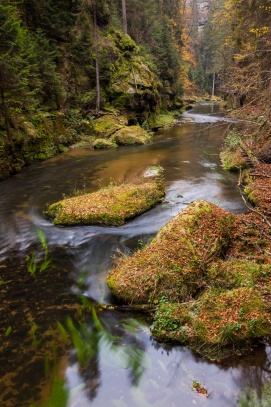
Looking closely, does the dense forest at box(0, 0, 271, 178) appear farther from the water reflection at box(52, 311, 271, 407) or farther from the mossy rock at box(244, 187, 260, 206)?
the water reflection at box(52, 311, 271, 407)

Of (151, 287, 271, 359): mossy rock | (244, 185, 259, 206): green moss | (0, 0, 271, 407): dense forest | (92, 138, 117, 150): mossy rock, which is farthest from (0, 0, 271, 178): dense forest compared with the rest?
(151, 287, 271, 359): mossy rock

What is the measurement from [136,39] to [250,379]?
36639mm

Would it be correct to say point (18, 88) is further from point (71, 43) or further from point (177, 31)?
point (177, 31)

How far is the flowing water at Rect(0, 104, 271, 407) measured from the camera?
3.83m

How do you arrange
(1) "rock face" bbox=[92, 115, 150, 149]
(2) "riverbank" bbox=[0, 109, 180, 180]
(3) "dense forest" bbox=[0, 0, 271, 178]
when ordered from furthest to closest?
(1) "rock face" bbox=[92, 115, 150, 149]
(2) "riverbank" bbox=[0, 109, 180, 180]
(3) "dense forest" bbox=[0, 0, 271, 178]

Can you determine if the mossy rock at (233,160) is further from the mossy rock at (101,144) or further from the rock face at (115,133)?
the mossy rock at (101,144)

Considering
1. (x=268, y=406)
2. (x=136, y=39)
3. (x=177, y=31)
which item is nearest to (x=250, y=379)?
(x=268, y=406)

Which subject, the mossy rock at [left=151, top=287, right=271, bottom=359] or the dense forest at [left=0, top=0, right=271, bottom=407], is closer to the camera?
the dense forest at [left=0, top=0, right=271, bottom=407]

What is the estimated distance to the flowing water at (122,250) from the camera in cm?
383

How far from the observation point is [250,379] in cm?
384

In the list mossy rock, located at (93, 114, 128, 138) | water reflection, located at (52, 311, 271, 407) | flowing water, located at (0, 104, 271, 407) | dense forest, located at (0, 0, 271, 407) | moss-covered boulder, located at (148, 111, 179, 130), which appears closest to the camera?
water reflection, located at (52, 311, 271, 407)

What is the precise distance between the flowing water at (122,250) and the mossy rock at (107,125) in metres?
4.51

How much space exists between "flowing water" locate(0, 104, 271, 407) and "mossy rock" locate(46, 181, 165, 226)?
288 millimetres

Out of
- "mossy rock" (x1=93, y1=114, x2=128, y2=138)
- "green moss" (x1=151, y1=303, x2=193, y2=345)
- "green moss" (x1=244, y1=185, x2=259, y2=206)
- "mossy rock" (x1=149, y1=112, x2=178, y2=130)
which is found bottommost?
"green moss" (x1=151, y1=303, x2=193, y2=345)
